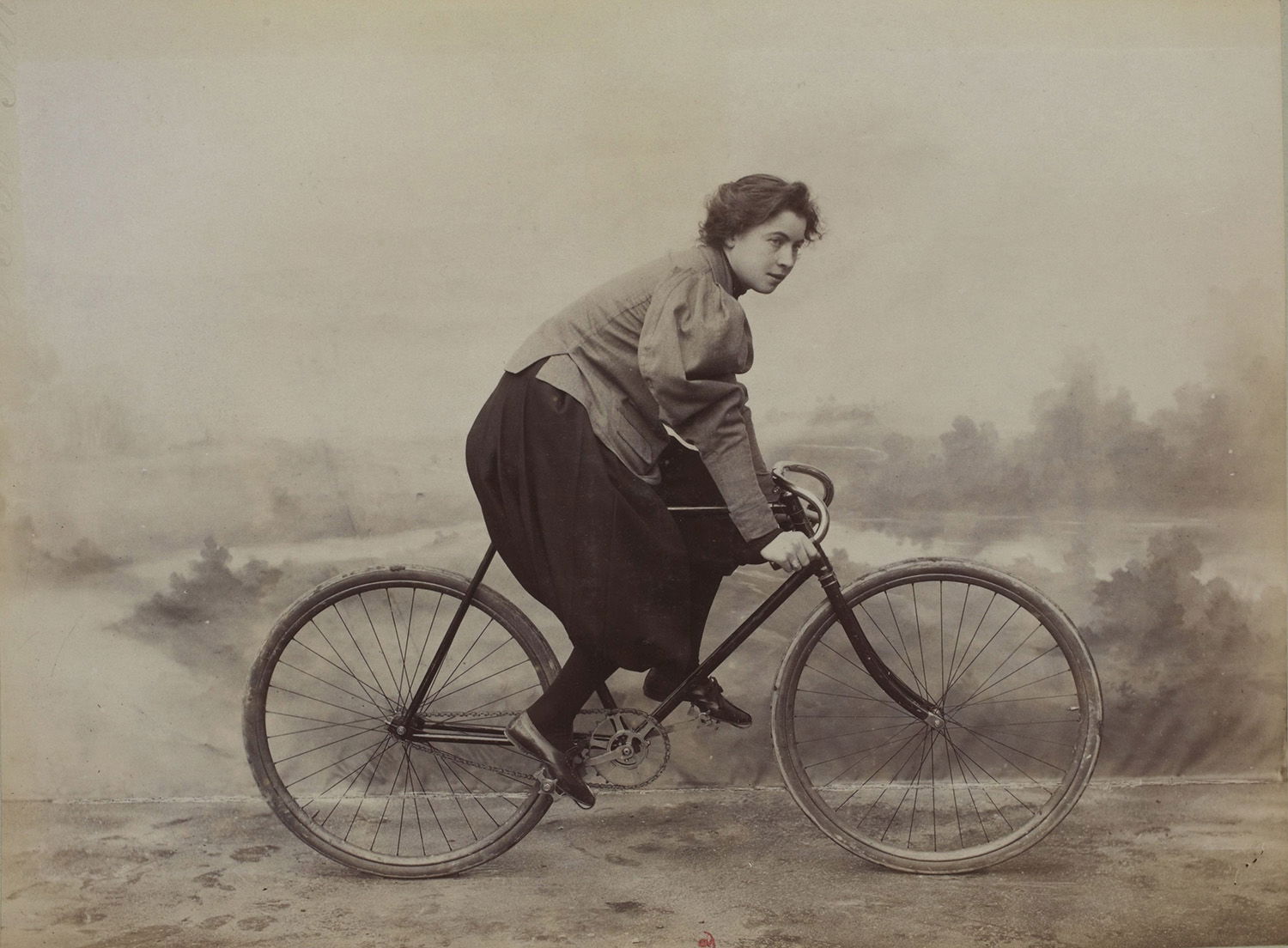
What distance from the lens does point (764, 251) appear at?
2.92 metres

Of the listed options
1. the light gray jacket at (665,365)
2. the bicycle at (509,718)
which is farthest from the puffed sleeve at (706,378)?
the bicycle at (509,718)

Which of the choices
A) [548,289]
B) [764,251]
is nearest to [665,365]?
[764,251]

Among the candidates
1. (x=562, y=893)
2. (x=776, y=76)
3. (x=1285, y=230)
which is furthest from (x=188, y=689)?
(x=1285, y=230)

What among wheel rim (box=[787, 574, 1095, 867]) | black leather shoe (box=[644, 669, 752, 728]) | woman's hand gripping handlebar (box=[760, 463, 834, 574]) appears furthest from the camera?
wheel rim (box=[787, 574, 1095, 867])

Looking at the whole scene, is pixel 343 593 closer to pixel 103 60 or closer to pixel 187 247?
pixel 187 247

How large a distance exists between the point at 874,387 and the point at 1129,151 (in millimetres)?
993

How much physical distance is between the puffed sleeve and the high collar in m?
0.10

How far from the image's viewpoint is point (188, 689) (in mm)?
3281

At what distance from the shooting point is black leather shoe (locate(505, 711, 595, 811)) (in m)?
2.91

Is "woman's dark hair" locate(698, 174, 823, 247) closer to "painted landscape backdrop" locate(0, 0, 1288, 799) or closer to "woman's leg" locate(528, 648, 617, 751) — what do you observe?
"painted landscape backdrop" locate(0, 0, 1288, 799)

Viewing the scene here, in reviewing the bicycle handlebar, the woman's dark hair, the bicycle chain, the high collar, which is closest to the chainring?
the bicycle chain

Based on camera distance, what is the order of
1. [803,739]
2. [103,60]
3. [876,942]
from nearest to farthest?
[876,942]
[103,60]
[803,739]

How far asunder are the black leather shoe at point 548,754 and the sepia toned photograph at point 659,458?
0.14 ft

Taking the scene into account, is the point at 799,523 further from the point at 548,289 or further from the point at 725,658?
the point at 548,289
